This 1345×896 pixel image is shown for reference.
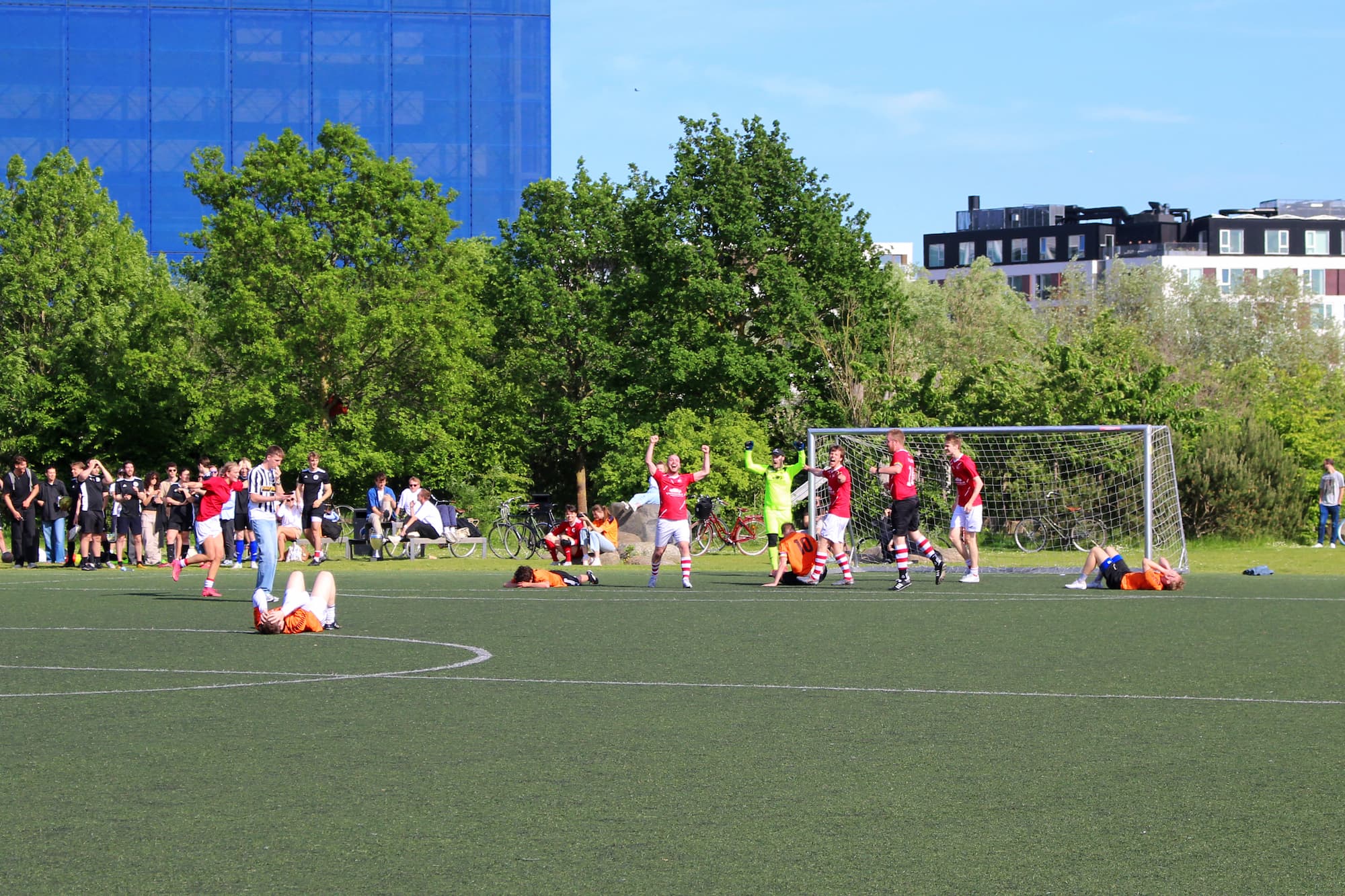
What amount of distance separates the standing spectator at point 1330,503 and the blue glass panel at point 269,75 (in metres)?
50.4

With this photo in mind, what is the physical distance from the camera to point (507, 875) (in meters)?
5.86

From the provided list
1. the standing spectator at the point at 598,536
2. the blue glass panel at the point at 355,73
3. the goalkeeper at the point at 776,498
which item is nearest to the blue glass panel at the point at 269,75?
the blue glass panel at the point at 355,73

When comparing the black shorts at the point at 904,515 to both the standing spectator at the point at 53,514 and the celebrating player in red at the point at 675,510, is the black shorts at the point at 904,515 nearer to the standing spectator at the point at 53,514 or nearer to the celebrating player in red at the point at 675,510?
the celebrating player in red at the point at 675,510

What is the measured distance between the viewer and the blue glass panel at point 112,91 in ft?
230

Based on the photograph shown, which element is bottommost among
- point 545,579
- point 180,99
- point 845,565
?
point 545,579

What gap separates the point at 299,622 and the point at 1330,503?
2399cm

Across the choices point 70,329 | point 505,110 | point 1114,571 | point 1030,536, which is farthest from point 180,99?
point 1114,571

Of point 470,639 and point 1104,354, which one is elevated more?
point 1104,354

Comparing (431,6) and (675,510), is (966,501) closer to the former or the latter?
(675,510)

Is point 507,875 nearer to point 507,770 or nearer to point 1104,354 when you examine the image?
point 507,770

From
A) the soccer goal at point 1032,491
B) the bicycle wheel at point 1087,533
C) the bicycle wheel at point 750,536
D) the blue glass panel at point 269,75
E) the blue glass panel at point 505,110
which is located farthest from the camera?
the blue glass panel at point 505,110

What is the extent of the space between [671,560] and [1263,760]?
68.0 ft

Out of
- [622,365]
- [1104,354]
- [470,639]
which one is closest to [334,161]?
[622,365]

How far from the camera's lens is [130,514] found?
2781 centimetres
